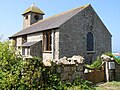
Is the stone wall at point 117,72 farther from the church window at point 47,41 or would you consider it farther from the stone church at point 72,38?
the church window at point 47,41

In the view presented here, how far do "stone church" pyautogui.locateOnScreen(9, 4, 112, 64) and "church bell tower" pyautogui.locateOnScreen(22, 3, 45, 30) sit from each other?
9.50 meters

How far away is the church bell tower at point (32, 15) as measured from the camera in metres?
35.8

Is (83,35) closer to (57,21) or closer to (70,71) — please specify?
(57,21)

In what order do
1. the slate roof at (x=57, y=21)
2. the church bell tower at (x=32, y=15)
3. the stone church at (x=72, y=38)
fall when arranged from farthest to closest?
the church bell tower at (x=32, y=15) → the slate roof at (x=57, y=21) → the stone church at (x=72, y=38)

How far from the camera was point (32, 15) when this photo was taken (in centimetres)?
3603

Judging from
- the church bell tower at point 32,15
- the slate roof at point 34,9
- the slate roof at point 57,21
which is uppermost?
the slate roof at point 34,9

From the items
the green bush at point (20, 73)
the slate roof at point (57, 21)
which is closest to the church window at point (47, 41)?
the slate roof at point (57, 21)

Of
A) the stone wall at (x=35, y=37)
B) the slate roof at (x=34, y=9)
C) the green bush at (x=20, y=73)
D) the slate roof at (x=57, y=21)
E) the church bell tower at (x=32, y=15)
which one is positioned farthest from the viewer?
the slate roof at (x=34, y=9)

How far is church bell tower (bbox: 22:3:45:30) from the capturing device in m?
35.8

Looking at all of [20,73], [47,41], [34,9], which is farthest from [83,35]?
[34,9]

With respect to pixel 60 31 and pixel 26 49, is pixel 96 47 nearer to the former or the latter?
pixel 60 31

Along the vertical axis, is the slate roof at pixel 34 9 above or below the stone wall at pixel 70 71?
above

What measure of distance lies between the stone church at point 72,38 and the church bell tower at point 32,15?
9497mm

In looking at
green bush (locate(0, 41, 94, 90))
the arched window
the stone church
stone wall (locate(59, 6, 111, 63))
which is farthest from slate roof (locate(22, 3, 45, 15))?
green bush (locate(0, 41, 94, 90))
